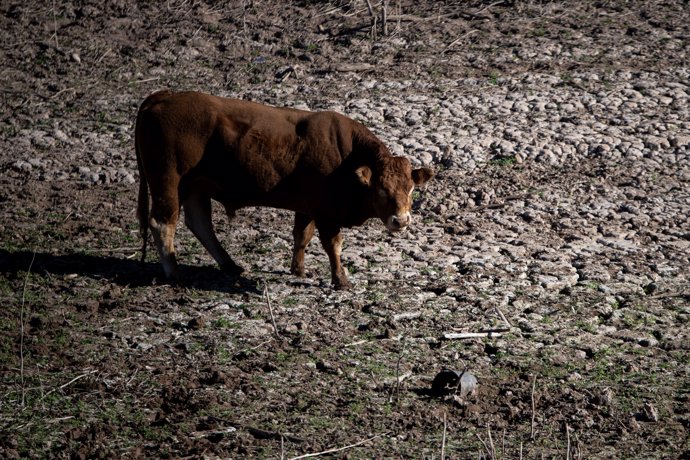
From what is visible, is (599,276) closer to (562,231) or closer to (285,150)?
(562,231)

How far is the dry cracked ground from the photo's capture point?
6980mm

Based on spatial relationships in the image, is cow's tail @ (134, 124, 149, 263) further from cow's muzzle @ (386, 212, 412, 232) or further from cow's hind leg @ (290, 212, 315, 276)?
cow's muzzle @ (386, 212, 412, 232)

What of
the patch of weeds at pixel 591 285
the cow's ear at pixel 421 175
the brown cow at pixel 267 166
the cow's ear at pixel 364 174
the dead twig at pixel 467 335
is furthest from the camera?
the patch of weeds at pixel 591 285

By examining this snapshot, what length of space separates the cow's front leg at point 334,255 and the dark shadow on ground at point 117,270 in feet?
2.27

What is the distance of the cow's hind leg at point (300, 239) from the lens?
9.52 metres

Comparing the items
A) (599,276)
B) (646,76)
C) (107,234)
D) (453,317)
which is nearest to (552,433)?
(453,317)

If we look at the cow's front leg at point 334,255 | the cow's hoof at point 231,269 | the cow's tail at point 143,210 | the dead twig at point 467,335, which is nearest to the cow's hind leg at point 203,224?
the cow's hoof at point 231,269

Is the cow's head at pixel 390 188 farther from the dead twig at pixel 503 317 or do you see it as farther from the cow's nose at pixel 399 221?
the dead twig at pixel 503 317

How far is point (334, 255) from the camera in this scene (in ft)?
30.2

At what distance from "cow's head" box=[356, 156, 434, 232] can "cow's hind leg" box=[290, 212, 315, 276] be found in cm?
78

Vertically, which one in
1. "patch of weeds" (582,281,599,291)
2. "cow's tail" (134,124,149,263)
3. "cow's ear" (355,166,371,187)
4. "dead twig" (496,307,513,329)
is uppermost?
"cow's ear" (355,166,371,187)

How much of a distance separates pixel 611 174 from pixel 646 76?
8.41 ft

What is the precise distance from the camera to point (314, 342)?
8180 millimetres

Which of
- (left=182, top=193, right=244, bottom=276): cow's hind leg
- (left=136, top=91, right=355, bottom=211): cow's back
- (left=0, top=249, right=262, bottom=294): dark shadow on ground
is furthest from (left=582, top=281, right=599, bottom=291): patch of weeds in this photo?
(left=182, top=193, right=244, bottom=276): cow's hind leg
